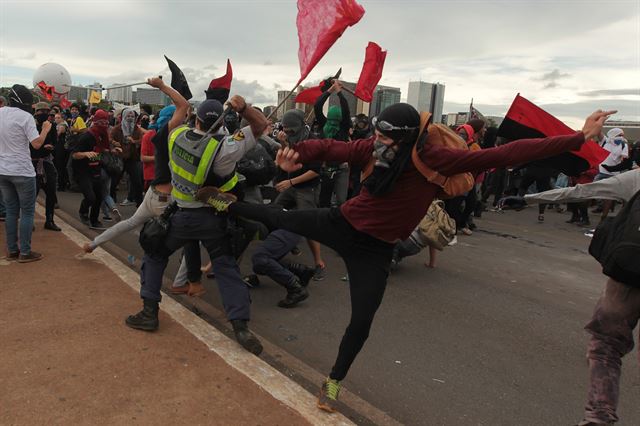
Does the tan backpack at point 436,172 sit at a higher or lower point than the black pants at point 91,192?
higher

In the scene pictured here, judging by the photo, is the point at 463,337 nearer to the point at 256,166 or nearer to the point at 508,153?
the point at 508,153

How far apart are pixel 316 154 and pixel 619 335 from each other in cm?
211

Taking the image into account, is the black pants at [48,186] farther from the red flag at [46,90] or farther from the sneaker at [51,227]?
the red flag at [46,90]

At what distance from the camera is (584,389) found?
3.47 metres

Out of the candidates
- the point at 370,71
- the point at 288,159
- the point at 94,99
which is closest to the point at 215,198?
the point at 288,159

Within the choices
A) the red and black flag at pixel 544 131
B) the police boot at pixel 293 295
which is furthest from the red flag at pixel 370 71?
the red and black flag at pixel 544 131

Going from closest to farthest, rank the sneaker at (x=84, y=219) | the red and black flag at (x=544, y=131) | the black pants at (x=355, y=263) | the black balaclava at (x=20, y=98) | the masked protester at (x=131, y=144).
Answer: the black pants at (x=355, y=263) → the red and black flag at (x=544, y=131) → the black balaclava at (x=20, y=98) → the sneaker at (x=84, y=219) → the masked protester at (x=131, y=144)

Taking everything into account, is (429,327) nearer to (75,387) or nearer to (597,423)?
(597,423)

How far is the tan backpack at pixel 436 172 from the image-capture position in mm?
2609

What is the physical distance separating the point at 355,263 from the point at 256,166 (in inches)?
91.5

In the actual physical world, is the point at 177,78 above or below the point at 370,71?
below

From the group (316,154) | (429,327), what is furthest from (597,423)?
(316,154)

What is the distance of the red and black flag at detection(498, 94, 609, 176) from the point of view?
10.4 feet

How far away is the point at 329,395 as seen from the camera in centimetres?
285
